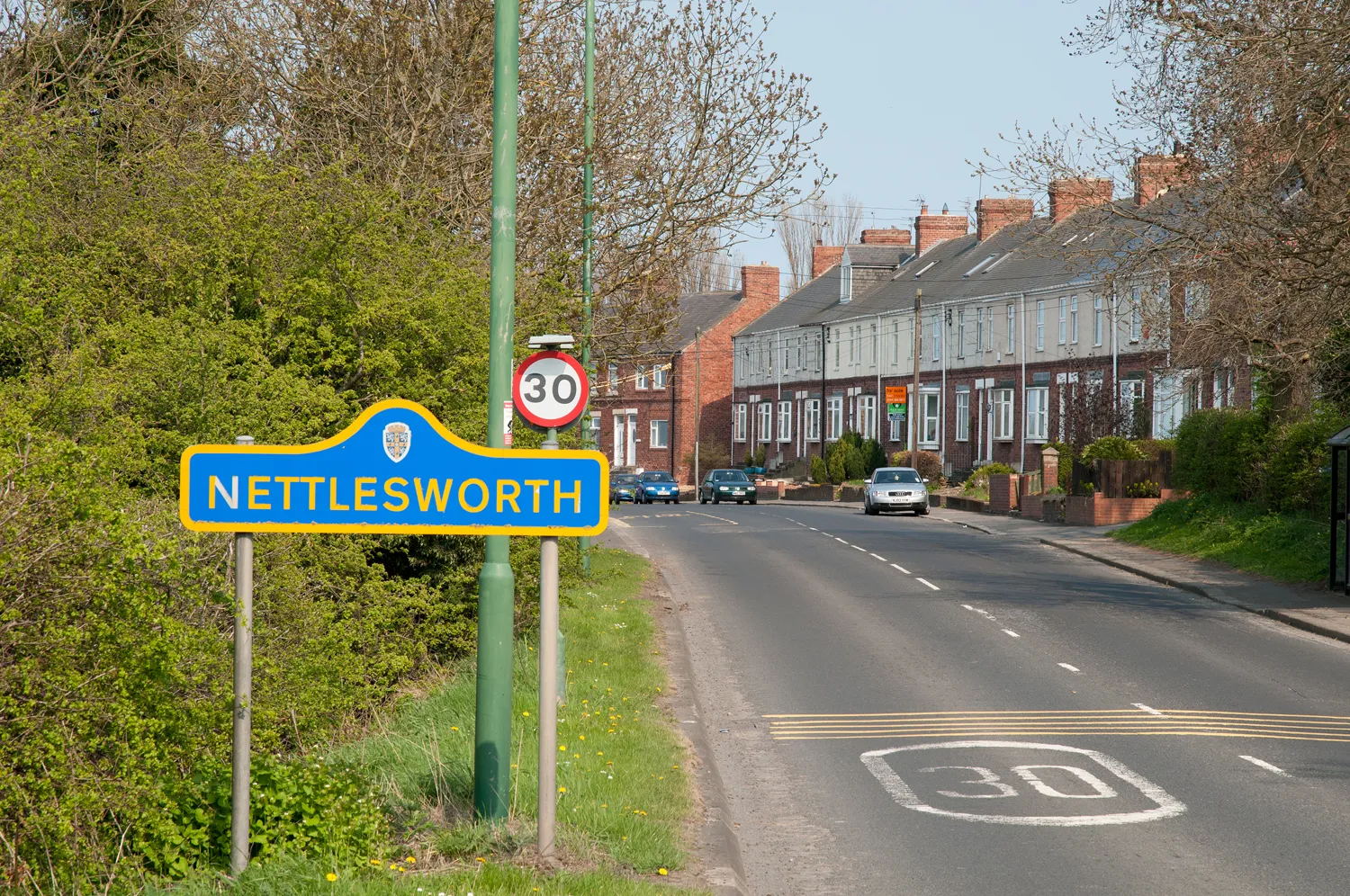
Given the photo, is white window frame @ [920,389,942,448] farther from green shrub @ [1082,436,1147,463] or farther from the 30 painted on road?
the 30 painted on road

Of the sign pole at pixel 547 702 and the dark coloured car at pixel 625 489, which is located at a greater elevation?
the sign pole at pixel 547 702

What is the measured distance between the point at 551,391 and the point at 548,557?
104 inches

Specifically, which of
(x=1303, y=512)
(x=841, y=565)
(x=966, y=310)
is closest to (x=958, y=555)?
(x=841, y=565)

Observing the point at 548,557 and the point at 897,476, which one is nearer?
the point at 548,557

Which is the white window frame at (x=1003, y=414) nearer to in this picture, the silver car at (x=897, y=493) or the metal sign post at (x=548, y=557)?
the silver car at (x=897, y=493)

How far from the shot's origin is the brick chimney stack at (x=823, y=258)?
84062 millimetres

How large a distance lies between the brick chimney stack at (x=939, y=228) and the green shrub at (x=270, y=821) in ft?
222

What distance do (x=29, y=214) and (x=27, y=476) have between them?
6.70 metres

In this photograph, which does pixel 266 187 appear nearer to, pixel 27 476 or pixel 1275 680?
pixel 27 476

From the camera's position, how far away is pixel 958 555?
91.4ft

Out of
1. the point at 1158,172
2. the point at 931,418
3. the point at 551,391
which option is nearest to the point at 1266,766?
the point at 551,391

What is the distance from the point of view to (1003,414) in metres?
58.3

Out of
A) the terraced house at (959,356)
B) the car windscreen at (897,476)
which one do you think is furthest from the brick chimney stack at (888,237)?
the car windscreen at (897,476)

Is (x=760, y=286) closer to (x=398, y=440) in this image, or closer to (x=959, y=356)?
(x=959, y=356)
